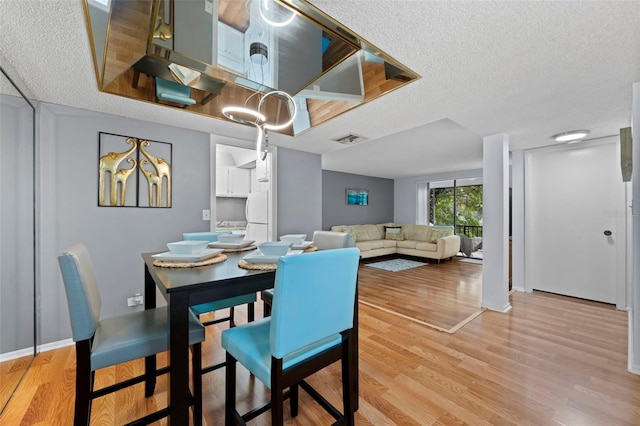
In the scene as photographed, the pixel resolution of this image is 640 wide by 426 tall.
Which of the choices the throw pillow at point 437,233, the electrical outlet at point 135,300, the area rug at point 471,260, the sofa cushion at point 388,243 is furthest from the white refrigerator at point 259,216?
the area rug at point 471,260

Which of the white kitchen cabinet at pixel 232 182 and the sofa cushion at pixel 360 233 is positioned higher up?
the white kitchen cabinet at pixel 232 182

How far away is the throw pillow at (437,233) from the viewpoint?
647 centimetres

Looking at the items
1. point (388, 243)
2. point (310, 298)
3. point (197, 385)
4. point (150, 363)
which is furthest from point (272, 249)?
Answer: point (388, 243)

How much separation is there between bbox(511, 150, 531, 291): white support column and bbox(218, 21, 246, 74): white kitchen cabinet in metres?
4.18

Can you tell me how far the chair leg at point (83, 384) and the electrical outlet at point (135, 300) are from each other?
176 centimetres

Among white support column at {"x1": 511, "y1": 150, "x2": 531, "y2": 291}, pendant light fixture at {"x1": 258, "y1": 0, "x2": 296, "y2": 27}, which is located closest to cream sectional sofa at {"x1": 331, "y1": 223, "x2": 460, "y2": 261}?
white support column at {"x1": 511, "y1": 150, "x2": 531, "y2": 291}

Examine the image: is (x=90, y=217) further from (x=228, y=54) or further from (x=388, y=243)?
(x=388, y=243)

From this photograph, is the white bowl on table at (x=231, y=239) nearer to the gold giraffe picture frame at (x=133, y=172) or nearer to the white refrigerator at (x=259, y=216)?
the gold giraffe picture frame at (x=133, y=172)

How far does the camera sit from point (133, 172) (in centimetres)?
264

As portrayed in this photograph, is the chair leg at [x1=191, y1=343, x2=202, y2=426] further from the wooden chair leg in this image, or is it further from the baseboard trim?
the baseboard trim

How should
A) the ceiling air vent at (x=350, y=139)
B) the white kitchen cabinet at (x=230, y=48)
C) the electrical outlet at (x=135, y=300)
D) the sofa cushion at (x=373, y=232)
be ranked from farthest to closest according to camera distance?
the sofa cushion at (x=373, y=232)
the ceiling air vent at (x=350, y=139)
the electrical outlet at (x=135, y=300)
the white kitchen cabinet at (x=230, y=48)

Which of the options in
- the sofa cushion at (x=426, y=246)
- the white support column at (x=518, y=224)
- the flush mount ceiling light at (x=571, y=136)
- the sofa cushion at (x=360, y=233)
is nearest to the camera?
the flush mount ceiling light at (x=571, y=136)

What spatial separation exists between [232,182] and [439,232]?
5.11 m

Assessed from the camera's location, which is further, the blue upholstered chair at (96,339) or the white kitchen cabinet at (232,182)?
the white kitchen cabinet at (232,182)
